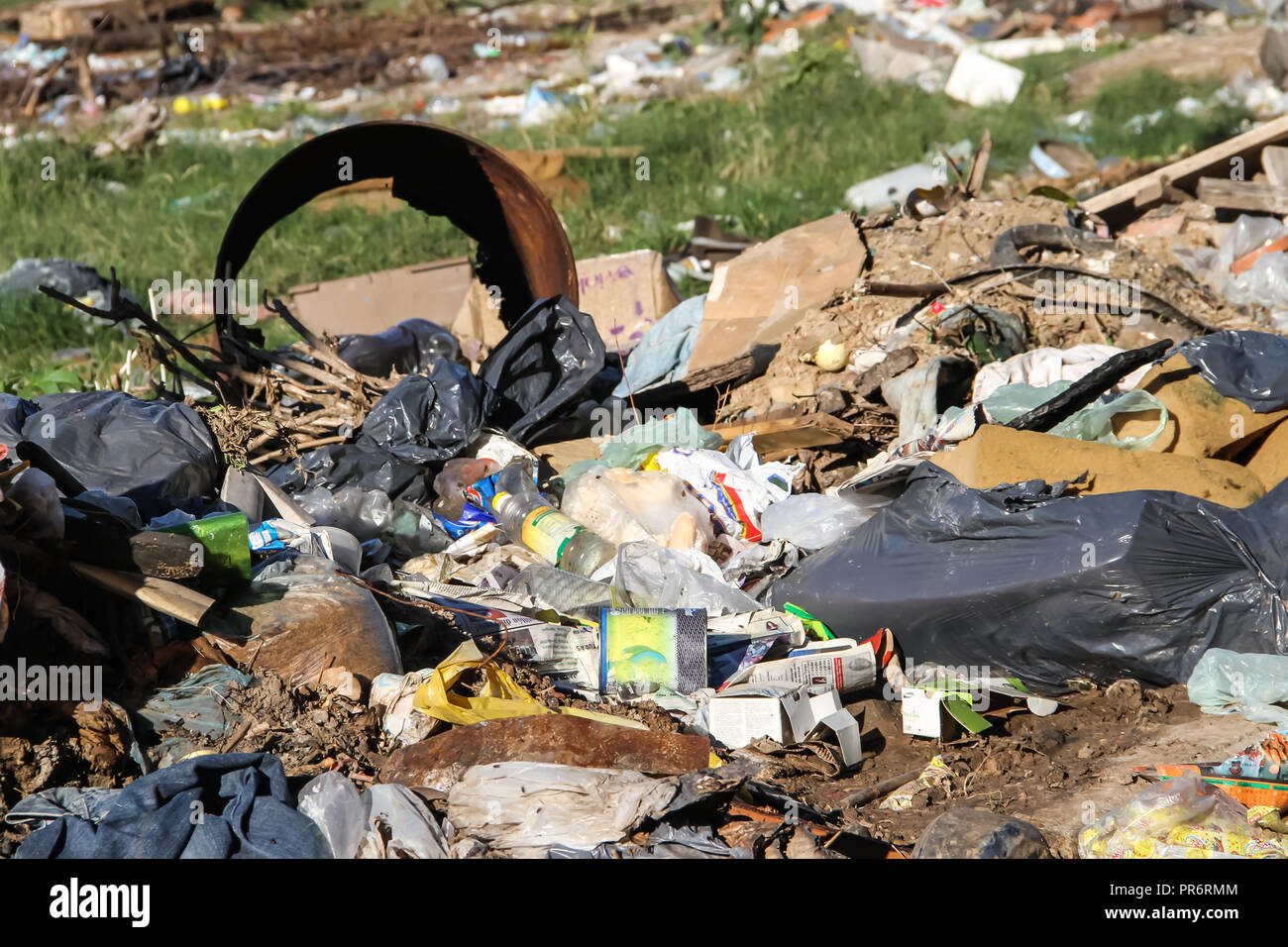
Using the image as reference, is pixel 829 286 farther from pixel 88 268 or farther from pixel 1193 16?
pixel 1193 16

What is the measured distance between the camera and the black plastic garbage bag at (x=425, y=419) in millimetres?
5219

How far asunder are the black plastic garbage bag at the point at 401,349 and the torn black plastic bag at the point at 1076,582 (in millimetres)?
3162

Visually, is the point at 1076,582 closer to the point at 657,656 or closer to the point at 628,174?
the point at 657,656

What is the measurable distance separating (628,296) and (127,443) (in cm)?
324

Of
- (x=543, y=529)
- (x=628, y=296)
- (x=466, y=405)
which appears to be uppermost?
(x=628, y=296)

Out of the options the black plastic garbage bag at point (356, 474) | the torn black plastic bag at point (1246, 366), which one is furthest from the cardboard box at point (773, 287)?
the torn black plastic bag at point (1246, 366)

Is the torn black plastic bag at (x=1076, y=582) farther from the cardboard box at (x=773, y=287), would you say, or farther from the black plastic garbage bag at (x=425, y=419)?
the cardboard box at (x=773, y=287)

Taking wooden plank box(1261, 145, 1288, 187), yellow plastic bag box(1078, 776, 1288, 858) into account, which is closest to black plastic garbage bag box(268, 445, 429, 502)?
yellow plastic bag box(1078, 776, 1288, 858)

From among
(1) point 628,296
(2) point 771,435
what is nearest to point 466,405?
(2) point 771,435

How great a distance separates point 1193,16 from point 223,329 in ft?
39.8

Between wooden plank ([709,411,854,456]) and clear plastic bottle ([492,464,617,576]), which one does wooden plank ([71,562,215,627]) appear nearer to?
clear plastic bottle ([492,464,617,576])

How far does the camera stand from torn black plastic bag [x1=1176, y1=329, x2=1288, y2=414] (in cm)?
431

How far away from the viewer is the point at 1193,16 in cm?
1329

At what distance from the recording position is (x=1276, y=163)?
719 cm
